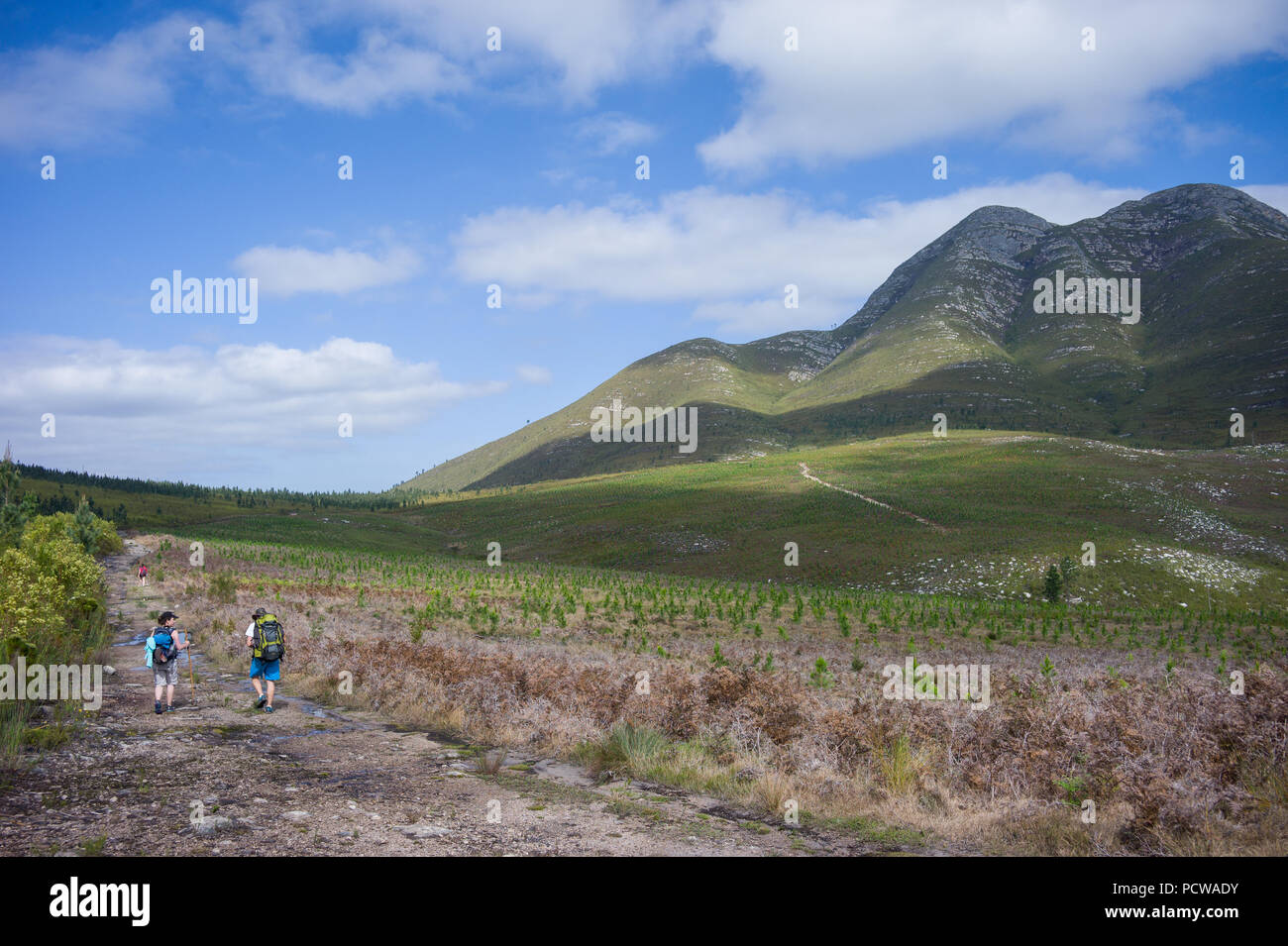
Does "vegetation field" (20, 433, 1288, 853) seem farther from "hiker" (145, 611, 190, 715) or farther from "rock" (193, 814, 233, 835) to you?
"rock" (193, 814, 233, 835)

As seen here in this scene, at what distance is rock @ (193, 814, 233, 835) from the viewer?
6.59 meters

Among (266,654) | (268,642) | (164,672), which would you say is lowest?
(164,672)

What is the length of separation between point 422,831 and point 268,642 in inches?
342

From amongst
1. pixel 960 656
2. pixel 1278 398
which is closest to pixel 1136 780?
pixel 960 656

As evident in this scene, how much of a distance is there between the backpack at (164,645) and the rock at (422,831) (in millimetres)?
8247

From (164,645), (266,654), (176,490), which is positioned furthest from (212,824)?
(176,490)

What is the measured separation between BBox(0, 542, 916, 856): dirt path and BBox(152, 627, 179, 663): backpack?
3.73 feet

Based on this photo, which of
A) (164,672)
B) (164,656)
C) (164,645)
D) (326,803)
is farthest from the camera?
(164,672)

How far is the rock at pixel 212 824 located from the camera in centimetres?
659

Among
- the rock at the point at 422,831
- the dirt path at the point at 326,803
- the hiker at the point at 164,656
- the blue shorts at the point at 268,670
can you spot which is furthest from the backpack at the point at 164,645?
the rock at the point at 422,831

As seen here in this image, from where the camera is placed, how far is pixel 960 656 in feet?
82.8

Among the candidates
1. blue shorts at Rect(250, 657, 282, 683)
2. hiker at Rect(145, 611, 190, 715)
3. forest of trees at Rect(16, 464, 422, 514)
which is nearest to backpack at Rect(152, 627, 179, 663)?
hiker at Rect(145, 611, 190, 715)

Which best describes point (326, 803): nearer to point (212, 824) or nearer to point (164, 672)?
point (212, 824)

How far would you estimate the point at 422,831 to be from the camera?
6938 mm
